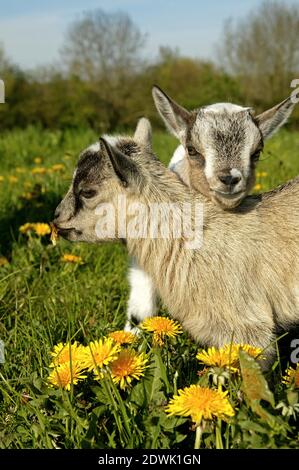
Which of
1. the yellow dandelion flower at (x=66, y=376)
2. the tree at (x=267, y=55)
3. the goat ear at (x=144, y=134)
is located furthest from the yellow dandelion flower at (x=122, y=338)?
the tree at (x=267, y=55)

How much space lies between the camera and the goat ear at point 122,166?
233cm

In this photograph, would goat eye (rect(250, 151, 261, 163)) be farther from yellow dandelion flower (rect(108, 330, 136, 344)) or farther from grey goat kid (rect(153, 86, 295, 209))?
yellow dandelion flower (rect(108, 330, 136, 344))

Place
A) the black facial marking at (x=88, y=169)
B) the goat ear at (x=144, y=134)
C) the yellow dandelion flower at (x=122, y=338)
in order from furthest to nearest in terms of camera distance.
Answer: the goat ear at (x=144, y=134)
the black facial marking at (x=88, y=169)
the yellow dandelion flower at (x=122, y=338)

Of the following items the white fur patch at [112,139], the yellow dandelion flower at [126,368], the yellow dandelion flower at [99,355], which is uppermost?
the white fur patch at [112,139]

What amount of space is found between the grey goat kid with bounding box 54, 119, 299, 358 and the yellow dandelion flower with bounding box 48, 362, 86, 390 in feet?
2.19

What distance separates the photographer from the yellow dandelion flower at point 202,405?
1636 mm

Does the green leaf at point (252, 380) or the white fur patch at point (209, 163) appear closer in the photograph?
the green leaf at point (252, 380)

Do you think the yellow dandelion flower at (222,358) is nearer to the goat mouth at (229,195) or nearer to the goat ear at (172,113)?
the goat mouth at (229,195)

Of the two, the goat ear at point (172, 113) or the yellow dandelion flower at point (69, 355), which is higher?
the goat ear at point (172, 113)

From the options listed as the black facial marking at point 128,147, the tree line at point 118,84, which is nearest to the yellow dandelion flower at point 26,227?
the black facial marking at point 128,147

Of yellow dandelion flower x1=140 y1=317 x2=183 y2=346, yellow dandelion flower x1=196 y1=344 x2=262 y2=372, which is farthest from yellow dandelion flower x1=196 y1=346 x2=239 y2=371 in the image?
yellow dandelion flower x1=140 y1=317 x2=183 y2=346

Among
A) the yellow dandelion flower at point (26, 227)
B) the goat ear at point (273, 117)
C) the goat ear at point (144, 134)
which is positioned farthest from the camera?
the yellow dandelion flower at point (26, 227)

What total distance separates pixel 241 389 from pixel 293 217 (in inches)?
41.2

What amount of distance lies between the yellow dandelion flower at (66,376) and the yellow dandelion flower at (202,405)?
35 centimetres
